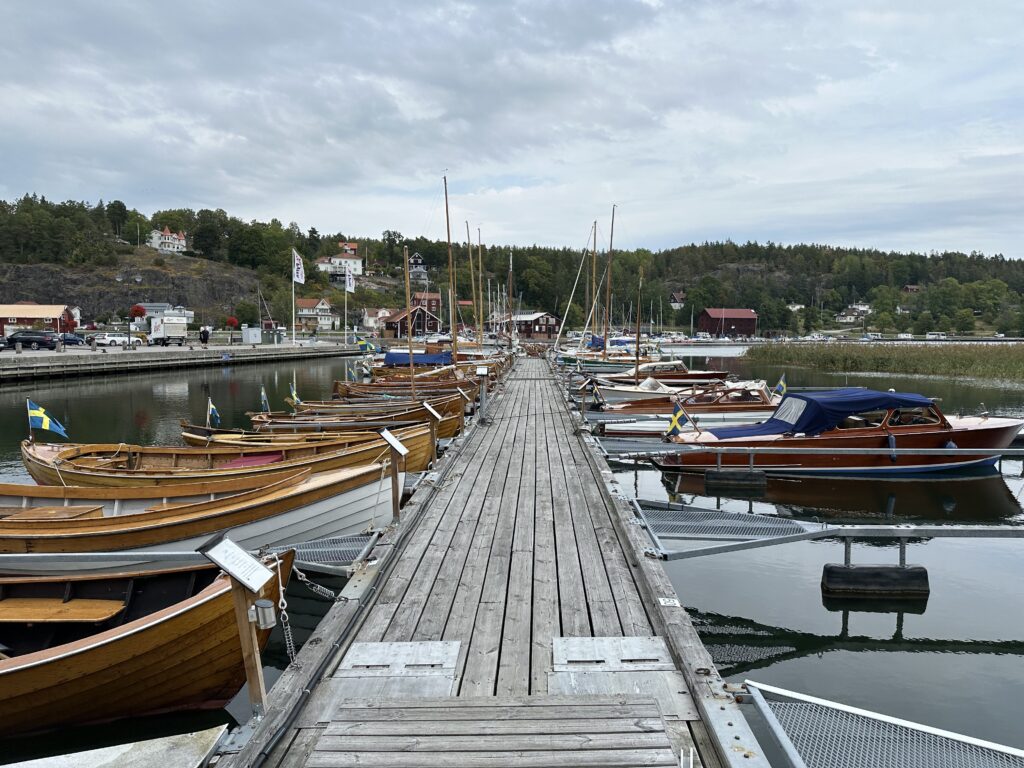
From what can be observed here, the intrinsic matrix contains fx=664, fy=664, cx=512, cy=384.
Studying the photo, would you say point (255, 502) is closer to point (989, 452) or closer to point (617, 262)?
point (989, 452)

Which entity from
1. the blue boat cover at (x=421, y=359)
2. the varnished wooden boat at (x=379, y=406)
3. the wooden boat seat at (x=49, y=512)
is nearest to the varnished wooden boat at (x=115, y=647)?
the wooden boat seat at (x=49, y=512)

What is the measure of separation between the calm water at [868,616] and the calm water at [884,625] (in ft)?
0.07

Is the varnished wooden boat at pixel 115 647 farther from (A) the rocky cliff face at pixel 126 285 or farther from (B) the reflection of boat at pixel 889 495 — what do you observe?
(A) the rocky cliff face at pixel 126 285

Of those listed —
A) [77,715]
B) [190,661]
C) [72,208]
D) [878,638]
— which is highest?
[72,208]

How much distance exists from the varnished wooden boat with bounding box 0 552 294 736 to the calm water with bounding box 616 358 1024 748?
574cm

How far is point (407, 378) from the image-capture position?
30906mm

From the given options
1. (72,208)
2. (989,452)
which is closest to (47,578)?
(989,452)

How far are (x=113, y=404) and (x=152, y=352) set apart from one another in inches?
936

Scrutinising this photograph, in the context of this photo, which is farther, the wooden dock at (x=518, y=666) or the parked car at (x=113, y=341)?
the parked car at (x=113, y=341)

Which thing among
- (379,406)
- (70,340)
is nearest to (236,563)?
(379,406)

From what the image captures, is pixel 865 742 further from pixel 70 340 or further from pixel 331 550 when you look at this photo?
pixel 70 340

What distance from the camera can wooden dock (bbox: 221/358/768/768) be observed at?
3824 mm

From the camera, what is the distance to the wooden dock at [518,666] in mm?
3824

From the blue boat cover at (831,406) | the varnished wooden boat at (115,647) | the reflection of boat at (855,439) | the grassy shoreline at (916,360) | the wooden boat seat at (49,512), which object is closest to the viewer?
the varnished wooden boat at (115,647)
